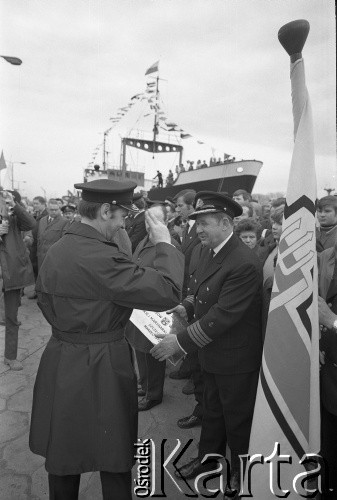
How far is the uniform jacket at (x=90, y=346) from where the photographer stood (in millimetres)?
1950

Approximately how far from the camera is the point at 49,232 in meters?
7.18

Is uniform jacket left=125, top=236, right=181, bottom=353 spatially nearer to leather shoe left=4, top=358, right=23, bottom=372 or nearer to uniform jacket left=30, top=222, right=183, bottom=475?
leather shoe left=4, top=358, right=23, bottom=372

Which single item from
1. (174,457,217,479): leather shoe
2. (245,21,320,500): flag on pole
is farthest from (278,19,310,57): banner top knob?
(174,457,217,479): leather shoe

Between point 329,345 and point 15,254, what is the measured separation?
3.77 m

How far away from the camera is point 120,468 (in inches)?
79.4

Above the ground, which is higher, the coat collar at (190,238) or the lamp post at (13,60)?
the lamp post at (13,60)

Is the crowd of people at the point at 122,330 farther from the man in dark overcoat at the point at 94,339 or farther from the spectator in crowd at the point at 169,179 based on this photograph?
the spectator in crowd at the point at 169,179

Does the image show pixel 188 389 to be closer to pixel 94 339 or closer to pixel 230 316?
pixel 230 316

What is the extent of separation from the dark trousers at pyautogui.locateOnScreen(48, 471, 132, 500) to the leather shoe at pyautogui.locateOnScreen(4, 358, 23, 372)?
2.80m

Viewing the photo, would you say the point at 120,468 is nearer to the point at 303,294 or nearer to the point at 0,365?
the point at 303,294

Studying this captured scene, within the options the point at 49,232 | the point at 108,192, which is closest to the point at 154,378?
the point at 108,192

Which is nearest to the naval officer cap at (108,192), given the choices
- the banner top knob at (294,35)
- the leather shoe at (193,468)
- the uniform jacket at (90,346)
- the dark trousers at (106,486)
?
the uniform jacket at (90,346)

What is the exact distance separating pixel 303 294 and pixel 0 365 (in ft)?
13.6

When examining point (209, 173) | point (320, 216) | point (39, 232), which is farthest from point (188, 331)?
point (209, 173)
